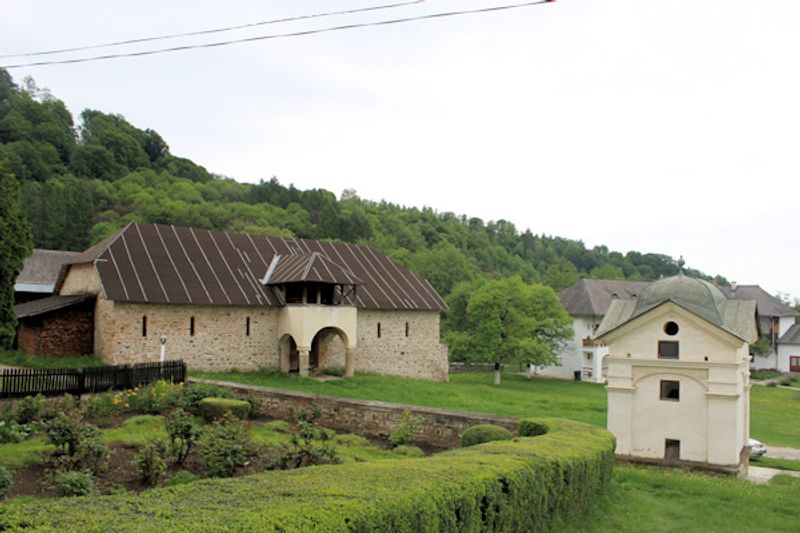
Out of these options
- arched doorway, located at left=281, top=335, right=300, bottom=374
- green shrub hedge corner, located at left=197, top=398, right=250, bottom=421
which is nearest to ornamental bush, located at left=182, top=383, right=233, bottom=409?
green shrub hedge corner, located at left=197, top=398, right=250, bottom=421

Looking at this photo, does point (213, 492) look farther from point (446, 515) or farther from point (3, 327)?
point (3, 327)

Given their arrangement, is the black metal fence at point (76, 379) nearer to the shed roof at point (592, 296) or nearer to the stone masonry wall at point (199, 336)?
the stone masonry wall at point (199, 336)

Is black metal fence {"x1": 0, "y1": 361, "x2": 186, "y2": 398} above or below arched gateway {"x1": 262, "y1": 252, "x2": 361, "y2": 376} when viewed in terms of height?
below

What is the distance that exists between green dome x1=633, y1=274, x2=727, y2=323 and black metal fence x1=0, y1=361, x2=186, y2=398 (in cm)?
1406

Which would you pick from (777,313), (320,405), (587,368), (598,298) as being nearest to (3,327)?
(320,405)

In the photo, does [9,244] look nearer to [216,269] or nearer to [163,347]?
[163,347]

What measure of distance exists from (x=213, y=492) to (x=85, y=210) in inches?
2390

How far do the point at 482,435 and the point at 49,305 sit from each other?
20.2 meters

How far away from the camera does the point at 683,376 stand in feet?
54.7

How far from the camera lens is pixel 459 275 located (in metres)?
71.1

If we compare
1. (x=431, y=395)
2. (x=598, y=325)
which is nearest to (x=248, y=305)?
(x=431, y=395)

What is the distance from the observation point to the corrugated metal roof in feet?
84.3

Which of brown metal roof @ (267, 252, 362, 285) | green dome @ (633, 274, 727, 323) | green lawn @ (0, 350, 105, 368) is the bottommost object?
green lawn @ (0, 350, 105, 368)

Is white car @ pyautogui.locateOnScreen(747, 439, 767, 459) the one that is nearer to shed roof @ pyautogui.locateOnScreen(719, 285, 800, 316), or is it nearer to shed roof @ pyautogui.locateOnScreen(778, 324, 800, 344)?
shed roof @ pyautogui.locateOnScreen(719, 285, 800, 316)
